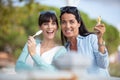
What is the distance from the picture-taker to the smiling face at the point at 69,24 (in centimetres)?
172

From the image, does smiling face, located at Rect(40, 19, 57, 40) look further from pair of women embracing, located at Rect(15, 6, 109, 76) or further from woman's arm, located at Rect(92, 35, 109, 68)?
woman's arm, located at Rect(92, 35, 109, 68)

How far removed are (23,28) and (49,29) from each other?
0.48m

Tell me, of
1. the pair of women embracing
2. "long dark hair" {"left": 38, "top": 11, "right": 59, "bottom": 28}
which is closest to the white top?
the pair of women embracing

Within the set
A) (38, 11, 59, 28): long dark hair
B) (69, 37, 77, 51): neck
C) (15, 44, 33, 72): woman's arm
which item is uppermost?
(38, 11, 59, 28): long dark hair

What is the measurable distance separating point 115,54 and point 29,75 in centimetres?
86

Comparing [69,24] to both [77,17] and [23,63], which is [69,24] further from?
[23,63]

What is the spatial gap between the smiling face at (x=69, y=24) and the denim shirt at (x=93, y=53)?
1.4 inches

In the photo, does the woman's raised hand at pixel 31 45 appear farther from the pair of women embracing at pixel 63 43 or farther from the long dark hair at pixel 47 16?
the long dark hair at pixel 47 16

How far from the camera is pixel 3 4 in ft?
7.57

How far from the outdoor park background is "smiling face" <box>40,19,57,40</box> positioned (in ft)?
0.10

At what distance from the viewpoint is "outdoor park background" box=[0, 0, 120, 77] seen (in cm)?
186

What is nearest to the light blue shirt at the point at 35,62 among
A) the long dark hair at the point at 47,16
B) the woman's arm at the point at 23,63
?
the woman's arm at the point at 23,63

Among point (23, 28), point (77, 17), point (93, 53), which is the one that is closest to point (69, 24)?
→ point (77, 17)

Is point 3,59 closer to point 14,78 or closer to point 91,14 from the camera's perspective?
point 91,14
